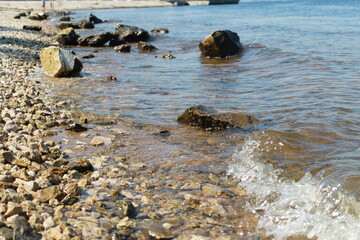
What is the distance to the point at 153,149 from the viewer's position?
19.0 ft

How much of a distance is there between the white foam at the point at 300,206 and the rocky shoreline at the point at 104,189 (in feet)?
0.63

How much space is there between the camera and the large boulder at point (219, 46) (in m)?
16.3

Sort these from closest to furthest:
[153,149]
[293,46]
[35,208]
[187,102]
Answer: [35,208], [153,149], [187,102], [293,46]

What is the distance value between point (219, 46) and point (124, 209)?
528 inches

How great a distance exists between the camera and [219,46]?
16375mm

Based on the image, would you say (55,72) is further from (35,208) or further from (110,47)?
(110,47)

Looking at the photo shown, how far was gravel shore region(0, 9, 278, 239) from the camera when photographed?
11.5 feet

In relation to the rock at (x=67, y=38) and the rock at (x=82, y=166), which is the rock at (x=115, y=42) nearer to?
the rock at (x=67, y=38)

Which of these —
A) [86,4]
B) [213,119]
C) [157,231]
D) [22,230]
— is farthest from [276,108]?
[86,4]

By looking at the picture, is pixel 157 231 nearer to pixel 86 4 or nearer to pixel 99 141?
pixel 99 141

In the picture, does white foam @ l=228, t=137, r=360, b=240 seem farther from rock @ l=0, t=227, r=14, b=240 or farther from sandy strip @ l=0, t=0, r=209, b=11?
sandy strip @ l=0, t=0, r=209, b=11

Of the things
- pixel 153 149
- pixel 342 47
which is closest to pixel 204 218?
pixel 153 149

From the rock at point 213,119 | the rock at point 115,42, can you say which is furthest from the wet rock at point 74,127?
the rock at point 115,42

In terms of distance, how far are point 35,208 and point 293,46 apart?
15914 millimetres
